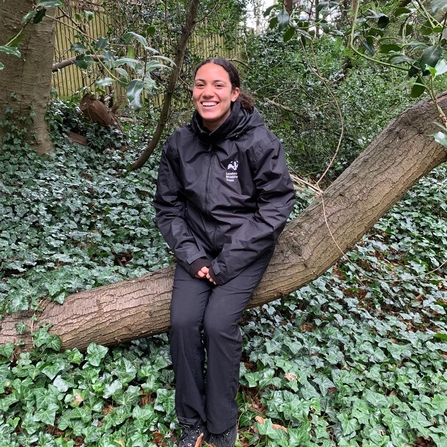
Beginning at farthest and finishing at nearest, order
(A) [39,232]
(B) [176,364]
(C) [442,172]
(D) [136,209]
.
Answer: (C) [442,172]
(D) [136,209]
(A) [39,232]
(B) [176,364]

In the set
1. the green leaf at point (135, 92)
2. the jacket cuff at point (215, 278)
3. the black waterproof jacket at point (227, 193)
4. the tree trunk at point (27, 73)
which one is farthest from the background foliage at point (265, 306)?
the green leaf at point (135, 92)

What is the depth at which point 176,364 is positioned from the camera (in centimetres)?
201

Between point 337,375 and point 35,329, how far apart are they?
1728 millimetres

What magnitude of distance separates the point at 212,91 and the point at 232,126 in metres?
0.20

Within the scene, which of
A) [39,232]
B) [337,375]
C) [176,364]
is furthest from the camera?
[39,232]

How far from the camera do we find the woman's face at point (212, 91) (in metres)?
2.15

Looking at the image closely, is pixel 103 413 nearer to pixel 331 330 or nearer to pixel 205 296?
pixel 205 296

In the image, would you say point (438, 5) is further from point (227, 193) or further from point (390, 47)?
point (227, 193)

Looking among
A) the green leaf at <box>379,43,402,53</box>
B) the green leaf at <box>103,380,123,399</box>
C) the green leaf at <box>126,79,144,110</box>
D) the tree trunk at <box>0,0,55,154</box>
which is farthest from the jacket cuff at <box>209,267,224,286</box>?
the tree trunk at <box>0,0,55,154</box>

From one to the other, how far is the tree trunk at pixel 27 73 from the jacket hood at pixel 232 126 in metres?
2.78

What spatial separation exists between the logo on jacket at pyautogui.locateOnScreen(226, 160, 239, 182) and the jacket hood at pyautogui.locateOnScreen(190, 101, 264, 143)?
136 mm

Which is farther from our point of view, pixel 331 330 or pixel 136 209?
pixel 136 209

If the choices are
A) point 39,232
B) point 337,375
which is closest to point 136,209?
point 39,232

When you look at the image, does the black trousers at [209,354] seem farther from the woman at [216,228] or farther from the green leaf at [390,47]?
the green leaf at [390,47]
